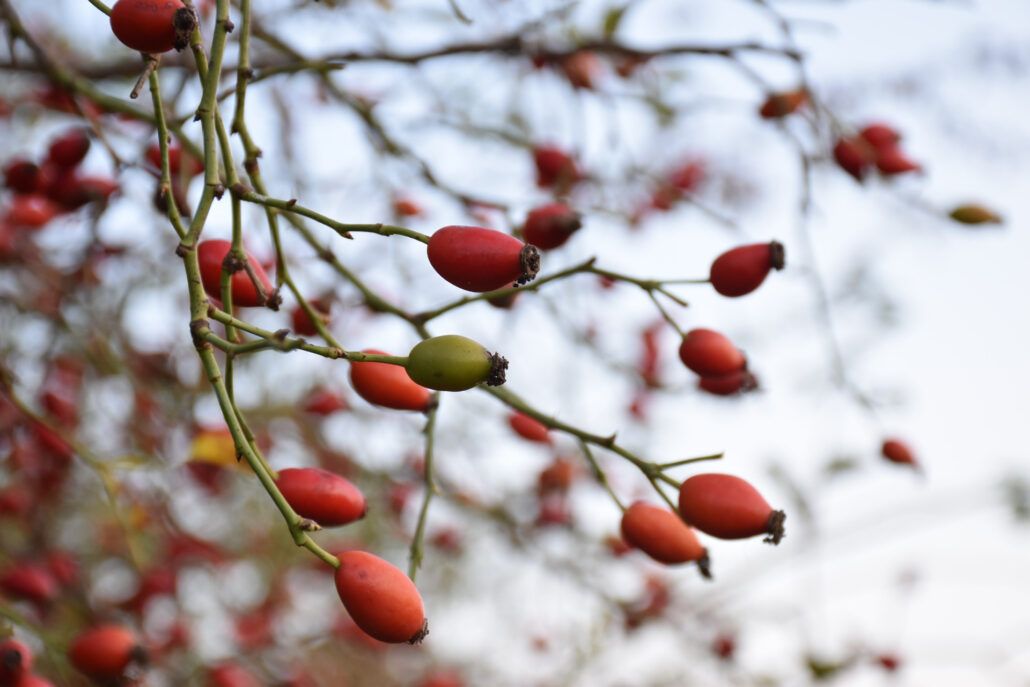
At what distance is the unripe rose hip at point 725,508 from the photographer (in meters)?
1.10

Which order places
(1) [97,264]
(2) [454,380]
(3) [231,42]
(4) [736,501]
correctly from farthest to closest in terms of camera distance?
(1) [97,264] < (3) [231,42] < (4) [736,501] < (2) [454,380]

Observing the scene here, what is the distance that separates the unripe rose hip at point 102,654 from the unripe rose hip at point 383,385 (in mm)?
708

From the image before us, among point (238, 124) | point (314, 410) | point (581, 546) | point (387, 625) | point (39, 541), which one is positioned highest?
point (238, 124)

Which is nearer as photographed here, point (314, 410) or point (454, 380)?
point (454, 380)

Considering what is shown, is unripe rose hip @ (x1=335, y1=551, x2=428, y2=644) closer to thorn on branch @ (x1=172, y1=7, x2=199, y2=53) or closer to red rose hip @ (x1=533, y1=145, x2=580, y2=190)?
thorn on branch @ (x1=172, y1=7, x2=199, y2=53)

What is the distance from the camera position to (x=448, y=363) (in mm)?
815

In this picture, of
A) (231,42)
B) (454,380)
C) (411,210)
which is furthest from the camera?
(411,210)

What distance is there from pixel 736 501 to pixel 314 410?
1.21 m

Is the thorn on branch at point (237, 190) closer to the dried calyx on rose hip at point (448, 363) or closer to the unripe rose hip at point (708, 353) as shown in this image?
the dried calyx on rose hip at point (448, 363)

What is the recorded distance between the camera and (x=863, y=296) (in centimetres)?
375

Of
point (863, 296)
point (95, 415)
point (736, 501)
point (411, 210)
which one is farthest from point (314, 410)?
point (863, 296)

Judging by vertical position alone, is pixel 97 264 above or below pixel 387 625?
above

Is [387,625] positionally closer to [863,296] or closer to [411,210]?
[411,210]

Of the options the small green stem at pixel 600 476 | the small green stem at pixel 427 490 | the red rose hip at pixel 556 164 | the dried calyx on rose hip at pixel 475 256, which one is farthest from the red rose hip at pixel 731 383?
the red rose hip at pixel 556 164
